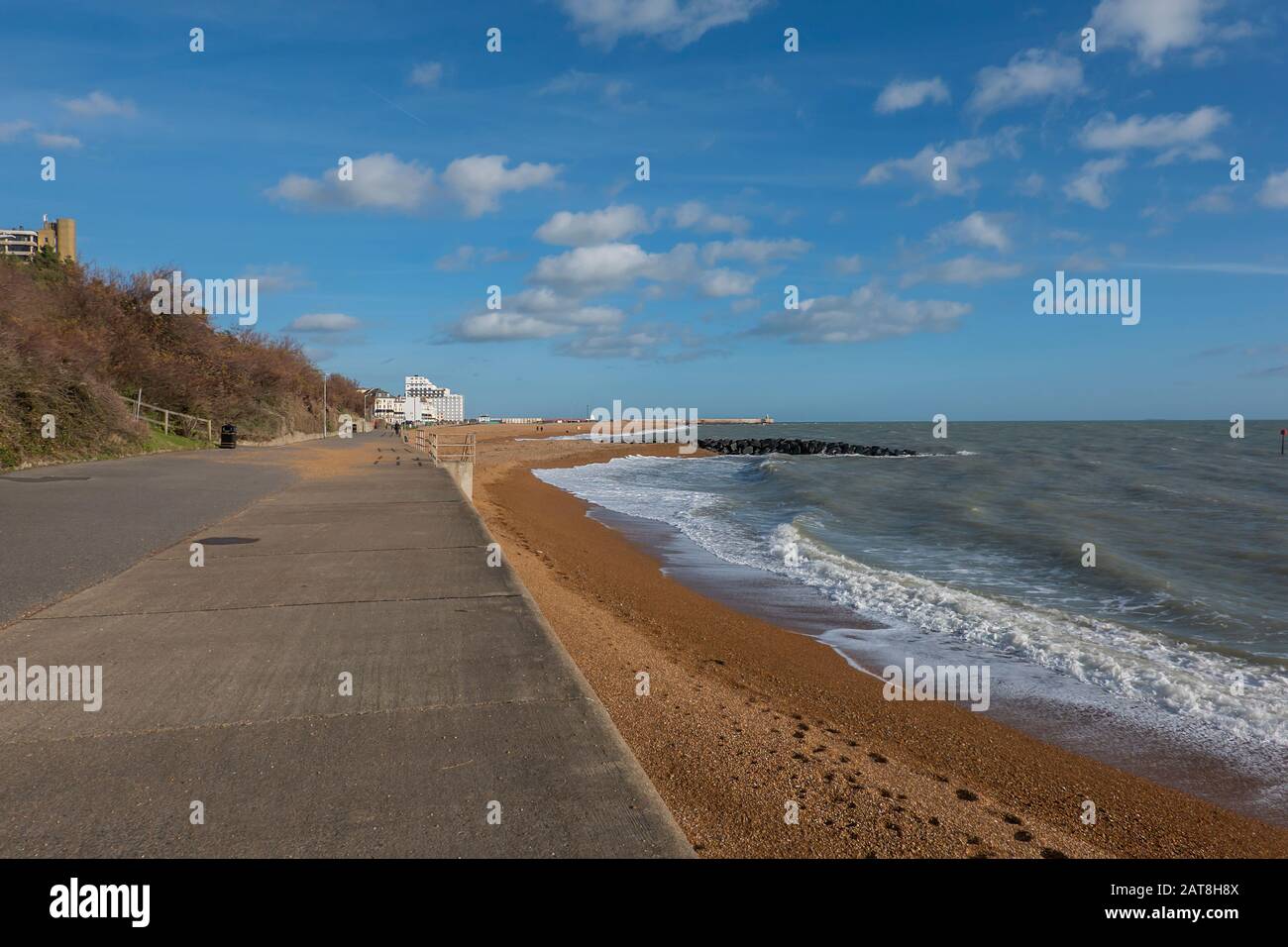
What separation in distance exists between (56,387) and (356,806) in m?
21.7

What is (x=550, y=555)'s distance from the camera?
523 inches

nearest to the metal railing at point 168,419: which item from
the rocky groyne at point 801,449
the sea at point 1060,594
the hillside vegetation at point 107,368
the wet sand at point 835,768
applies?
the hillside vegetation at point 107,368

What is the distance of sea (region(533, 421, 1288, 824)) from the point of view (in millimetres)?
6461

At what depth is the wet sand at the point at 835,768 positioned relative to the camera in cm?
402

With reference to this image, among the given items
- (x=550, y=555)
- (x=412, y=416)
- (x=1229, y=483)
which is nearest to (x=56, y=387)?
(x=550, y=555)

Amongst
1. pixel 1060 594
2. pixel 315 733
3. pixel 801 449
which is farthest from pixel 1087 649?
pixel 801 449

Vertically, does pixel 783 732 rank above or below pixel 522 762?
below

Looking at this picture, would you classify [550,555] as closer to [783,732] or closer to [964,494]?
[783,732]

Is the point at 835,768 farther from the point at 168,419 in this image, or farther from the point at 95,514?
the point at 168,419

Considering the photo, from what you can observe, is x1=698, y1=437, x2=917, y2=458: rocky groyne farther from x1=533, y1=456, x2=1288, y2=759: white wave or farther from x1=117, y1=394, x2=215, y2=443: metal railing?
x1=533, y1=456, x2=1288, y2=759: white wave

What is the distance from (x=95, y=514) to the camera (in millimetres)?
10812

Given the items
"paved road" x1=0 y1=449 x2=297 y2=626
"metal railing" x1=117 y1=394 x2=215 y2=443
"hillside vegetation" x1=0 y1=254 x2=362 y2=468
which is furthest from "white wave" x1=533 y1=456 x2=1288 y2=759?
"metal railing" x1=117 y1=394 x2=215 y2=443

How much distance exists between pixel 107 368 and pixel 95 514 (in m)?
20.2
